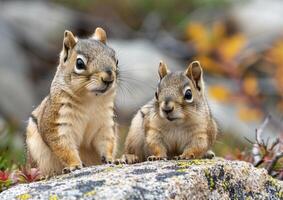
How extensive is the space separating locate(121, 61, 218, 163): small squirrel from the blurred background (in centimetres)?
768

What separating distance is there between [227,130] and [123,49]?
3.80m

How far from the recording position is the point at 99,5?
19344mm

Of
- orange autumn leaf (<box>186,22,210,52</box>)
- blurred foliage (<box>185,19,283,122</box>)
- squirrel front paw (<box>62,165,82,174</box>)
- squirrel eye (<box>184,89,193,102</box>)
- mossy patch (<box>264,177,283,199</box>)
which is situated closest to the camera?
mossy patch (<box>264,177,283,199</box>)

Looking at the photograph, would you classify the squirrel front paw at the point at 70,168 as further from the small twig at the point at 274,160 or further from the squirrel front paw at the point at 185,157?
the small twig at the point at 274,160

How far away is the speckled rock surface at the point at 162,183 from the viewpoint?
4.56 m

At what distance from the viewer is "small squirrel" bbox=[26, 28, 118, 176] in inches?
224

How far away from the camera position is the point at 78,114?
231 inches

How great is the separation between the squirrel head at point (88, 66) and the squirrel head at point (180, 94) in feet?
1.23

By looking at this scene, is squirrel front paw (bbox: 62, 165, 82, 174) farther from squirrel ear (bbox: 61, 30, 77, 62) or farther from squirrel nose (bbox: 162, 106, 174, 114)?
squirrel ear (bbox: 61, 30, 77, 62)

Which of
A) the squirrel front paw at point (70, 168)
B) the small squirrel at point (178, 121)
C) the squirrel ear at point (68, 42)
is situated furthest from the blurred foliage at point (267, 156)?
the squirrel ear at point (68, 42)

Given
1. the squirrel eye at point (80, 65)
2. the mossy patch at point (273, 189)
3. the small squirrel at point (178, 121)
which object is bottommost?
the mossy patch at point (273, 189)

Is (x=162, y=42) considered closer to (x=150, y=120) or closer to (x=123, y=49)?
(x=123, y=49)

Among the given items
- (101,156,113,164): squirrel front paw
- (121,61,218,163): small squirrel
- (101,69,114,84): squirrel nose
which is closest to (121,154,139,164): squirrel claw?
(121,61,218,163): small squirrel

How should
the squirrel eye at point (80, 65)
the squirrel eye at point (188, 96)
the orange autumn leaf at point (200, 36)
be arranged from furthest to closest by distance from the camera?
the orange autumn leaf at point (200, 36)
the squirrel eye at point (188, 96)
the squirrel eye at point (80, 65)
